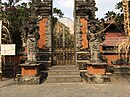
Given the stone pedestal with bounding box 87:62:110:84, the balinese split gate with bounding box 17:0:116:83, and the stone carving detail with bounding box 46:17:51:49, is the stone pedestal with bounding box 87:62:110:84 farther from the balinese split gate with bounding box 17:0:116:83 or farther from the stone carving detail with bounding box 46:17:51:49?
the stone carving detail with bounding box 46:17:51:49

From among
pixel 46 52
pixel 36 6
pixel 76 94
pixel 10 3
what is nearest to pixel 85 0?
pixel 36 6

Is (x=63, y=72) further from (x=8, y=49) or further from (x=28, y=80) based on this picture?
(x=8, y=49)

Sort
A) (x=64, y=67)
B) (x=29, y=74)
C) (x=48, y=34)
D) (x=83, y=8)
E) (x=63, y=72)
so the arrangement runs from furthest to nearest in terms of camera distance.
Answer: (x=83, y=8) < (x=48, y=34) < (x=64, y=67) < (x=63, y=72) < (x=29, y=74)

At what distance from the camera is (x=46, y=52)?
14.6 metres

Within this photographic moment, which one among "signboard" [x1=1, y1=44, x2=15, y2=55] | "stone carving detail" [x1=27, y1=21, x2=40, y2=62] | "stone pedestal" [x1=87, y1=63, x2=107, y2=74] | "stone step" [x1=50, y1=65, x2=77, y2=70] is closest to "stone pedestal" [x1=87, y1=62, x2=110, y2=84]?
"stone pedestal" [x1=87, y1=63, x2=107, y2=74]

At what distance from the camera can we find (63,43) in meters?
15.7

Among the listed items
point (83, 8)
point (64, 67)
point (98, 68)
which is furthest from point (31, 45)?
point (83, 8)

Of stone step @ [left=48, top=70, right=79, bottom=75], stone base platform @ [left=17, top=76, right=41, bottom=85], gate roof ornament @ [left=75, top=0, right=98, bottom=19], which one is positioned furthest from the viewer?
gate roof ornament @ [left=75, top=0, right=98, bottom=19]

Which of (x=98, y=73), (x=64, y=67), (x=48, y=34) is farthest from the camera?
(x=48, y=34)

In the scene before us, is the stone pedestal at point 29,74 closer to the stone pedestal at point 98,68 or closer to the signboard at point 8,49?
the signboard at point 8,49

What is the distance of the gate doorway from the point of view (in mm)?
15312

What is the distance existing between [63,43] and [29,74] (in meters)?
4.47

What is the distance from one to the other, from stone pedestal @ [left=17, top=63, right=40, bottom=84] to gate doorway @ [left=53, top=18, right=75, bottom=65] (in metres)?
3.29

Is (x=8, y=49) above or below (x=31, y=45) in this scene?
below
